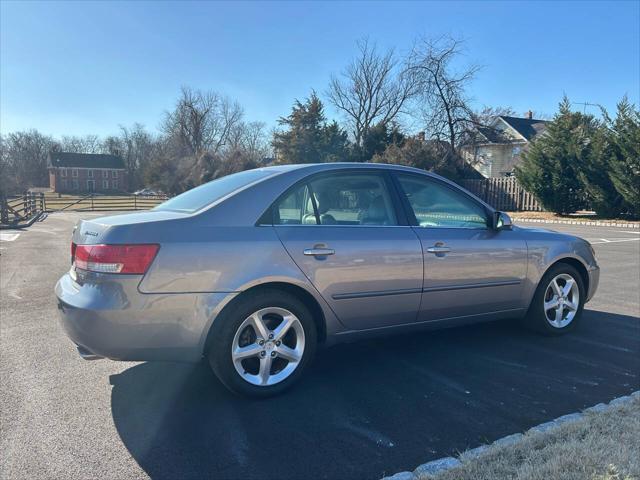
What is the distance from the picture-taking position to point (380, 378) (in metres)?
3.82

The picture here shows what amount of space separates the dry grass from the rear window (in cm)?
232

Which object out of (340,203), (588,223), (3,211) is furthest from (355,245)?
(588,223)

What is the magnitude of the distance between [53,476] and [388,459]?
179cm

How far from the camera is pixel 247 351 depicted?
10.9ft

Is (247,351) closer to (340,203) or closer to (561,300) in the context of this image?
(340,203)

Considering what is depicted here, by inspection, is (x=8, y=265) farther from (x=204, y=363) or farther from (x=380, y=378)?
(x=380, y=378)

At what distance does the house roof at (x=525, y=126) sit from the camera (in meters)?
48.4

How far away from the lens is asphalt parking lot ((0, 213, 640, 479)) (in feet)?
8.76

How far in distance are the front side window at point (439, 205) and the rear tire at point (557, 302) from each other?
1.01 metres

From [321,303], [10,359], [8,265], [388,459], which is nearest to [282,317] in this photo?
[321,303]

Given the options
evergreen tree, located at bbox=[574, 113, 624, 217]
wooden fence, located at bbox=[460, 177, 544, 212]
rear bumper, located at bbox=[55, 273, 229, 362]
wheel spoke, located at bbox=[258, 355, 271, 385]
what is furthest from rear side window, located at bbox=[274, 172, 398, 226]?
wooden fence, located at bbox=[460, 177, 544, 212]

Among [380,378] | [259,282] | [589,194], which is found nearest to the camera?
[259,282]

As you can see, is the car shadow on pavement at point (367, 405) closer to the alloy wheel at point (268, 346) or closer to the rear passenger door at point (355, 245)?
the alloy wheel at point (268, 346)

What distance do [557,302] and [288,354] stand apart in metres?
2.99
